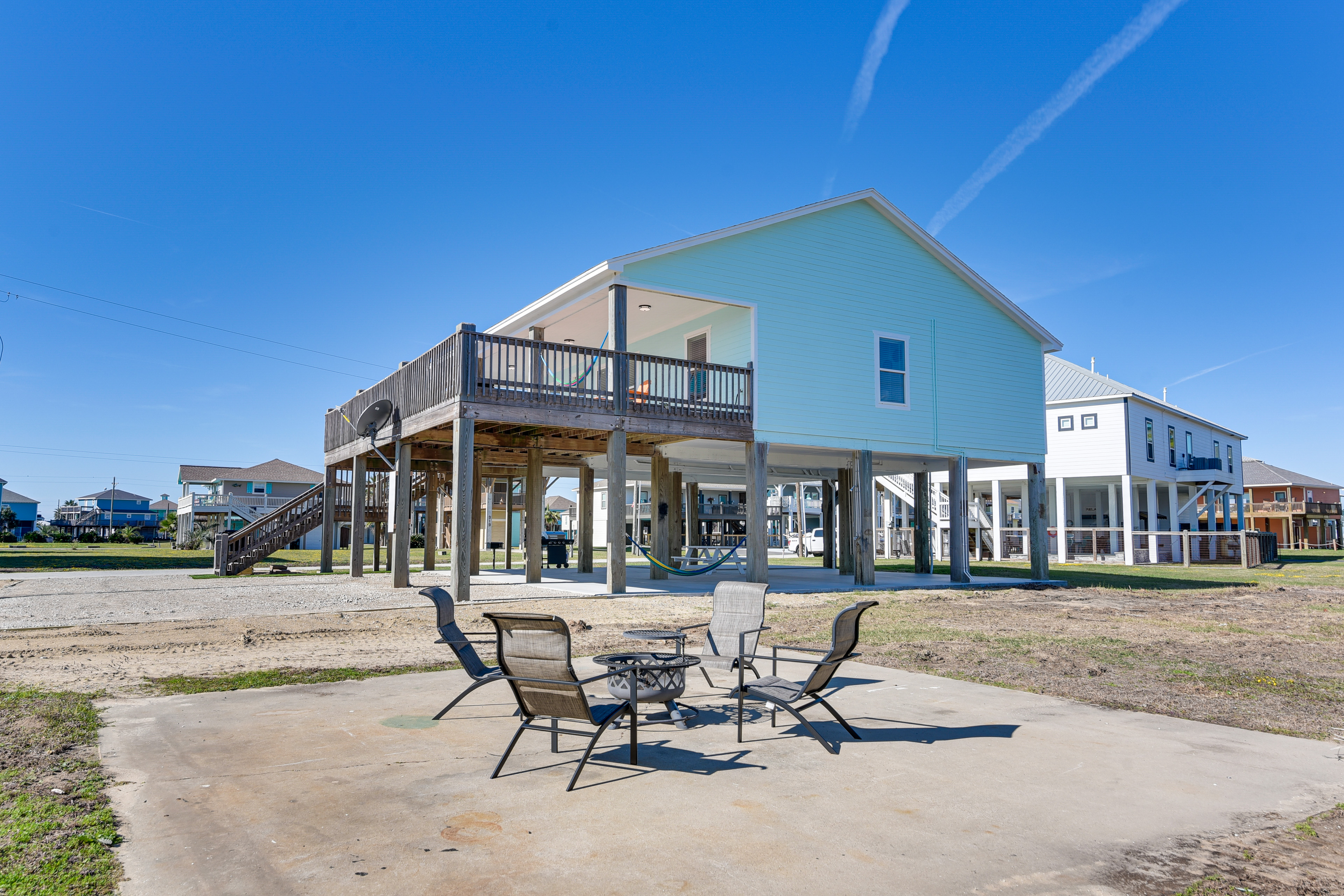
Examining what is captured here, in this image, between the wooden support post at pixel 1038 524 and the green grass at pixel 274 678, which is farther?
the wooden support post at pixel 1038 524

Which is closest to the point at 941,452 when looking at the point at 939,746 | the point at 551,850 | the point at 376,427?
the point at 376,427

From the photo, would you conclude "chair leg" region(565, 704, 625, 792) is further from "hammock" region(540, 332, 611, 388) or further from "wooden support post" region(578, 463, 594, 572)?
"wooden support post" region(578, 463, 594, 572)

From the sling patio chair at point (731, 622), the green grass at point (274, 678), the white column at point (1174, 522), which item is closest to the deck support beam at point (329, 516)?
the green grass at point (274, 678)

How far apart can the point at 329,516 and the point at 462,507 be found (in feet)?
34.9

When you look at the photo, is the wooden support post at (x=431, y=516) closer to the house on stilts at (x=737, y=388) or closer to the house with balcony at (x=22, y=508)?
the house on stilts at (x=737, y=388)

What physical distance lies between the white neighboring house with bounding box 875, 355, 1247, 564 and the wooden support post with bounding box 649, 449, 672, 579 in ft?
52.5

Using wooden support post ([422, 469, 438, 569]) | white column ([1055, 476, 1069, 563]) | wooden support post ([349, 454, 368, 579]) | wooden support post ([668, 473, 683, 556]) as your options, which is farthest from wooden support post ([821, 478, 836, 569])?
wooden support post ([349, 454, 368, 579])

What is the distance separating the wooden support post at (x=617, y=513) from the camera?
50.6 feet

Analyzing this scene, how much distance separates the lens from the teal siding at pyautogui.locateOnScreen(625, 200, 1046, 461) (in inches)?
703

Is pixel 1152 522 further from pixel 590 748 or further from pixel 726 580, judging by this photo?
pixel 590 748

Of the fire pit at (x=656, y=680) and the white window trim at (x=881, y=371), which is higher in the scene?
the white window trim at (x=881, y=371)

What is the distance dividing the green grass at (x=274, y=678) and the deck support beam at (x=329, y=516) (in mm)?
15200

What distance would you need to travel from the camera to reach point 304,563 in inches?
1147

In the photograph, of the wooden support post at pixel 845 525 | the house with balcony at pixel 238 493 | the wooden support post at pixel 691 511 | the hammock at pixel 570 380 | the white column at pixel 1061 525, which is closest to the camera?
the hammock at pixel 570 380
